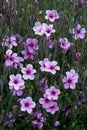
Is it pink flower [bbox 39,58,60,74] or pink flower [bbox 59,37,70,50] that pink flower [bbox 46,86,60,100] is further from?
pink flower [bbox 59,37,70,50]

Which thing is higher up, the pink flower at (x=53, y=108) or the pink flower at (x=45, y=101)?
the pink flower at (x=45, y=101)

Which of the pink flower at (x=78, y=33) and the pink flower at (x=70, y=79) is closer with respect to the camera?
the pink flower at (x=70, y=79)

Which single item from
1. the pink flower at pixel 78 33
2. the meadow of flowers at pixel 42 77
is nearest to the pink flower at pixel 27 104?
the meadow of flowers at pixel 42 77

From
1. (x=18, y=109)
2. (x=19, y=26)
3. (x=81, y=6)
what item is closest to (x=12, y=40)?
(x=19, y=26)

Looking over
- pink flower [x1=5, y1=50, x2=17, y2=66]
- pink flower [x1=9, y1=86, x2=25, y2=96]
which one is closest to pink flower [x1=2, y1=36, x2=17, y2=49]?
pink flower [x1=5, y1=50, x2=17, y2=66]

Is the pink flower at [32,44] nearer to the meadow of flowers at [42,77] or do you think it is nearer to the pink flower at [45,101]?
the meadow of flowers at [42,77]

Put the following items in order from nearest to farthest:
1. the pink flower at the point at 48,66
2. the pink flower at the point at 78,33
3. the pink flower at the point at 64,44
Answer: the pink flower at the point at 48,66, the pink flower at the point at 64,44, the pink flower at the point at 78,33

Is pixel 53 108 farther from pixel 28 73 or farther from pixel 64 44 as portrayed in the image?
pixel 64 44

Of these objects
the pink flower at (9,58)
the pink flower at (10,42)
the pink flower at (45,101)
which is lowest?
the pink flower at (45,101)

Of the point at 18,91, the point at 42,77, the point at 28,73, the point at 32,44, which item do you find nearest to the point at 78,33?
the point at 32,44
